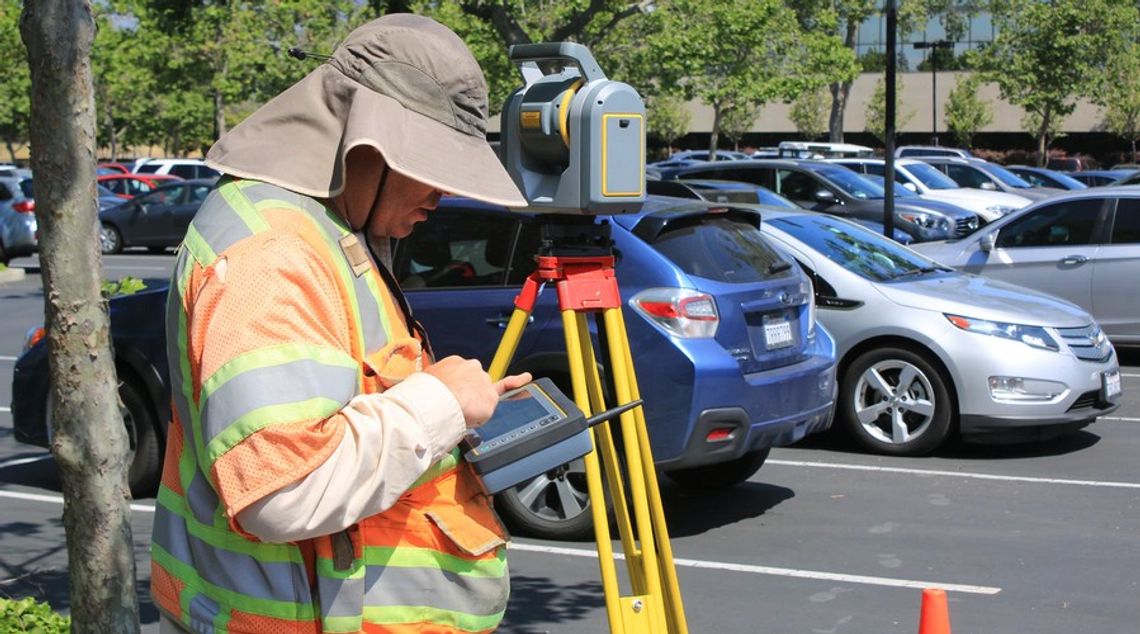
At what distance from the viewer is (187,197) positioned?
2678 cm

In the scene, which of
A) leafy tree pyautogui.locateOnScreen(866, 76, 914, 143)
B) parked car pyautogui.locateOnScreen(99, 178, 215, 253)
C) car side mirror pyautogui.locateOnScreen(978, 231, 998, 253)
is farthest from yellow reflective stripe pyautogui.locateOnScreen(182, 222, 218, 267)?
leafy tree pyautogui.locateOnScreen(866, 76, 914, 143)

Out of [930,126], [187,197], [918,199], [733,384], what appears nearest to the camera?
[733,384]

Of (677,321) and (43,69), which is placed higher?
(43,69)

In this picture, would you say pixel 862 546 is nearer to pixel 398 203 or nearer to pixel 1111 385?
pixel 1111 385

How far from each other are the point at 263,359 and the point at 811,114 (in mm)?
55575

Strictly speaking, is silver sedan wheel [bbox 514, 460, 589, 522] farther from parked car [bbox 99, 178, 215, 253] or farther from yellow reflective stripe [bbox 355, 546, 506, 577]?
parked car [bbox 99, 178, 215, 253]

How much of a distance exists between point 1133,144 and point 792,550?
4986 cm

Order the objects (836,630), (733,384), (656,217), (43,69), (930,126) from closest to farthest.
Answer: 1. (43,69)
2. (836,630)
3. (733,384)
4. (656,217)
5. (930,126)

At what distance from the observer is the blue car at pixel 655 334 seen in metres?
6.34

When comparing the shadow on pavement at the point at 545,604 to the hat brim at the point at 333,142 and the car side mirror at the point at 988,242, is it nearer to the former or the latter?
the hat brim at the point at 333,142

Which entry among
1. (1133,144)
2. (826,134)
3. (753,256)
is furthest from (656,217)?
(826,134)

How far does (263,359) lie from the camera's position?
197cm

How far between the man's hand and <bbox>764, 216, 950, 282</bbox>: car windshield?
6991mm

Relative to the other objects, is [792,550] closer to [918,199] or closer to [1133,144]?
[918,199]
